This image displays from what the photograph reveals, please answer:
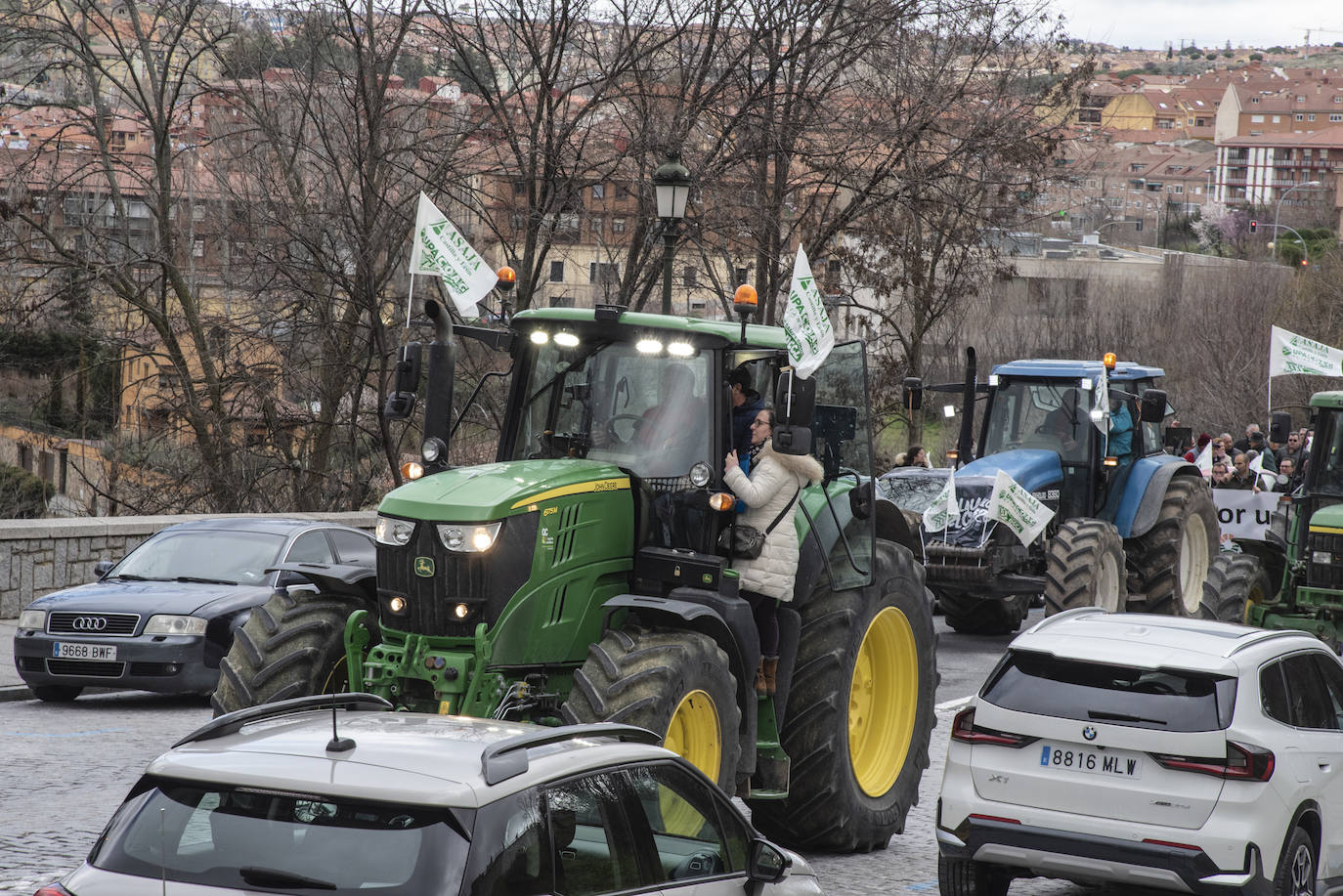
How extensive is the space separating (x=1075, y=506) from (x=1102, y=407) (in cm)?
115

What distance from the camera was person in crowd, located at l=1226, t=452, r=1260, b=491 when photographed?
2397cm

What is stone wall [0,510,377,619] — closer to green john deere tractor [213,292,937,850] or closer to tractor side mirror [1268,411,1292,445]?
green john deere tractor [213,292,937,850]

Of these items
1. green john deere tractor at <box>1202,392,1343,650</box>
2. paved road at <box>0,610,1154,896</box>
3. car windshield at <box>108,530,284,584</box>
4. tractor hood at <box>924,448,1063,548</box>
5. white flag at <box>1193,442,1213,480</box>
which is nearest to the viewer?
paved road at <box>0,610,1154,896</box>

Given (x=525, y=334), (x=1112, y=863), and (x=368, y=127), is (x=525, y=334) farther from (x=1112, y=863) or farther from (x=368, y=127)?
(x=368, y=127)

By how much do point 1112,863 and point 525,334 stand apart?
4.15m

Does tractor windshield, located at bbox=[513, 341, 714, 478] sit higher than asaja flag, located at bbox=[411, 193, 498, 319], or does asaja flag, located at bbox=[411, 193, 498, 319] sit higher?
asaja flag, located at bbox=[411, 193, 498, 319]

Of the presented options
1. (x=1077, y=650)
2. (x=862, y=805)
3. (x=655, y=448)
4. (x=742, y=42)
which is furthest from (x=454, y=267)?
(x=742, y=42)

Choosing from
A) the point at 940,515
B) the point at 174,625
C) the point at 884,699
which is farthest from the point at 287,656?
the point at 940,515

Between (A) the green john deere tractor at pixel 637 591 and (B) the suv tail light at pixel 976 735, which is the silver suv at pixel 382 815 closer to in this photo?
(A) the green john deere tractor at pixel 637 591

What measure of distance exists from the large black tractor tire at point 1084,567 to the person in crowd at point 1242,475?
6314mm

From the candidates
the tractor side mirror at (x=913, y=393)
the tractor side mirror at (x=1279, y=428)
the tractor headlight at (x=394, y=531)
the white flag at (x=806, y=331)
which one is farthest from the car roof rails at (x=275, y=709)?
the tractor side mirror at (x=913, y=393)

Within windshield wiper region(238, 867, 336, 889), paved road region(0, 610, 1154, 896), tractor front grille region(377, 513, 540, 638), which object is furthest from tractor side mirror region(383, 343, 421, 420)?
windshield wiper region(238, 867, 336, 889)

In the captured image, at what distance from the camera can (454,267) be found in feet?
38.2

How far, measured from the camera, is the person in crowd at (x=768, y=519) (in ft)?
29.2
